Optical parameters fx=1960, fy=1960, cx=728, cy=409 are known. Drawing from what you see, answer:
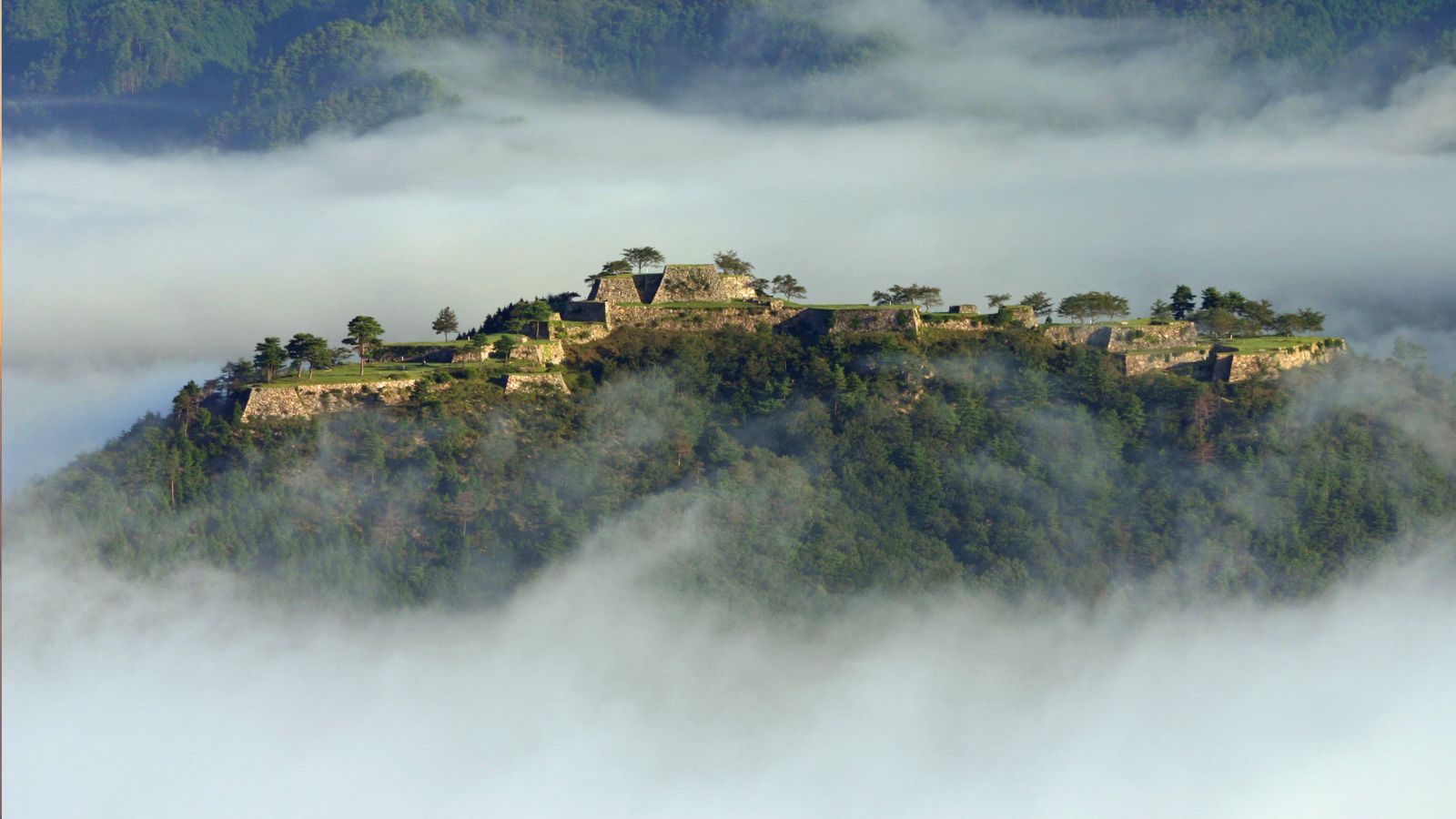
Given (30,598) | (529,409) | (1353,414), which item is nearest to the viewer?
(30,598)

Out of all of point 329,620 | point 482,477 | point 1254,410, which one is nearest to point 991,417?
point 1254,410

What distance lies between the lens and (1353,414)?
107188 mm

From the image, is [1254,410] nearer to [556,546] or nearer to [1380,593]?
[1380,593]

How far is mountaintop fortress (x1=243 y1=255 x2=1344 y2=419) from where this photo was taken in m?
104

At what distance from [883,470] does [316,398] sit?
29856mm

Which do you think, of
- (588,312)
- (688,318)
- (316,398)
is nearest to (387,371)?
(316,398)

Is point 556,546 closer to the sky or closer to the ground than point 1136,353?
closer to the ground

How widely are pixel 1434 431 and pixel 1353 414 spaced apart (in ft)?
17.1

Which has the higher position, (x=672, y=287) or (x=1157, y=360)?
(x=672, y=287)

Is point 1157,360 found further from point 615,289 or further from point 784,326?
point 615,289

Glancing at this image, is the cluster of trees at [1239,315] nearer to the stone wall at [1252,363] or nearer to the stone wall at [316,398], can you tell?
the stone wall at [1252,363]

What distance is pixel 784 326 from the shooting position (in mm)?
108625

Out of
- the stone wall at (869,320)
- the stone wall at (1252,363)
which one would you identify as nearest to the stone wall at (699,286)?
the stone wall at (869,320)

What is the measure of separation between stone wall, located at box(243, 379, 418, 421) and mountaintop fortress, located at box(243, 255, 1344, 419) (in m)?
5.33
